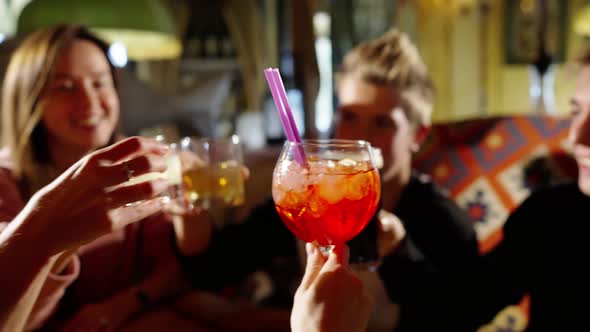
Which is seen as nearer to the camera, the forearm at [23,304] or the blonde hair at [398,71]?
the forearm at [23,304]

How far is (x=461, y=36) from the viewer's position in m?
5.81

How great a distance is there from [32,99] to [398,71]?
953 millimetres

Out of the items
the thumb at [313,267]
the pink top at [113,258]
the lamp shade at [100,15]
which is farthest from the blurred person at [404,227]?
the lamp shade at [100,15]

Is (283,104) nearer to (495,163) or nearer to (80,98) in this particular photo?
(80,98)

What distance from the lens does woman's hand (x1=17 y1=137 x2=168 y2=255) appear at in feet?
2.17

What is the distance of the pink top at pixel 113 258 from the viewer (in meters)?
1.12

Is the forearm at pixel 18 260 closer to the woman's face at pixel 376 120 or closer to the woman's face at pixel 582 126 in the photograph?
the woman's face at pixel 376 120

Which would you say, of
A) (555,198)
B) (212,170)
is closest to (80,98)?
(212,170)

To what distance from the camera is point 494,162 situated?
165 centimetres

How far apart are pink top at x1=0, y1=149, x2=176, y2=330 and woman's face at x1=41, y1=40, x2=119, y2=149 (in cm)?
17

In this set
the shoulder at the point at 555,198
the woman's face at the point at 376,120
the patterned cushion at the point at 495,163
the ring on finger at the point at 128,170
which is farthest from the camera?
the patterned cushion at the point at 495,163

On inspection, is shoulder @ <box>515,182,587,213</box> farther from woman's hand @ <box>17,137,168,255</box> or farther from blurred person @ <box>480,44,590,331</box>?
woman's hand @ <box>17,137,168,255</box>

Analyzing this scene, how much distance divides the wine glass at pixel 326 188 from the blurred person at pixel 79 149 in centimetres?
49

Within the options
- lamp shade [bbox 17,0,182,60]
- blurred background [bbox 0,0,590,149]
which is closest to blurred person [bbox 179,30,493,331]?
lamp shade [bbox 17,0,182,60]
